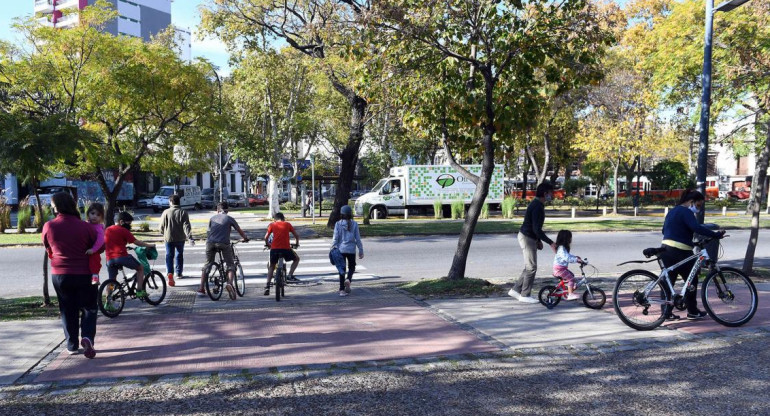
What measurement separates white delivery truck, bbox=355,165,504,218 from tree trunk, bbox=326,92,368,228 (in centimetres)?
957

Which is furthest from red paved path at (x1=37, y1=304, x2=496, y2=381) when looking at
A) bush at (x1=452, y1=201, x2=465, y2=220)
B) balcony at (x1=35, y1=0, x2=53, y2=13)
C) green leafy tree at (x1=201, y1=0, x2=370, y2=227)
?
balcony at (x1=35, y1=0, x2=53, y2=13)

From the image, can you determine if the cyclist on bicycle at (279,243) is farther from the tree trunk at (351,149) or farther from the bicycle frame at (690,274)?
the tree trunk at (351,149)

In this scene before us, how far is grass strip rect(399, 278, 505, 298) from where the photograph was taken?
9547 mm

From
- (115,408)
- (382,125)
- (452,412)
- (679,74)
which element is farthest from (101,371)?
(382,125)

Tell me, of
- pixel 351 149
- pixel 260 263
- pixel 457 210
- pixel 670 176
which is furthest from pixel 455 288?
pixel 670 176

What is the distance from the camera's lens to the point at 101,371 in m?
5.54

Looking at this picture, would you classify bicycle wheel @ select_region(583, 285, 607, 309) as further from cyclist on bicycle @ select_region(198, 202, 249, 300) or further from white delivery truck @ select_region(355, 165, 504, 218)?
white delivery truck @ select_region(355, 165, 504, 218)

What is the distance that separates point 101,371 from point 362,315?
11.5 feet

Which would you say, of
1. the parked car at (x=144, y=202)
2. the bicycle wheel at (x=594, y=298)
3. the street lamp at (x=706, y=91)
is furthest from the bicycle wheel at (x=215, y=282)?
the parked car at (x=144, y=202)

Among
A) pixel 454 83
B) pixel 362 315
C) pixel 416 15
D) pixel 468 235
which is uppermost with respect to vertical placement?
pixel 416 15

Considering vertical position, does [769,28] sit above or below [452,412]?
above

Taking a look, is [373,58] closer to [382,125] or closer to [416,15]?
[416,15]

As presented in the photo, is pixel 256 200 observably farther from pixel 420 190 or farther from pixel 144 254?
pixel 144 254

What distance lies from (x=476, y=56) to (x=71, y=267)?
7.37 meters
